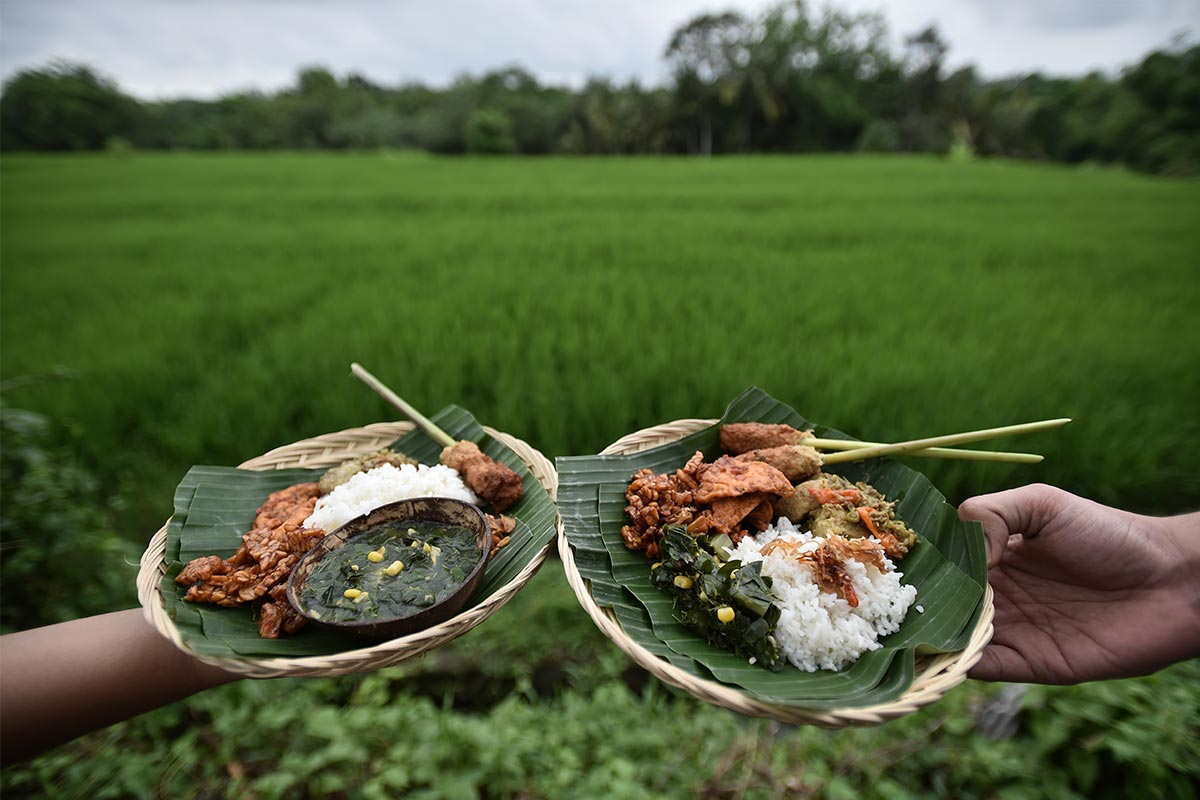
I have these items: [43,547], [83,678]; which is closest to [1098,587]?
[83,678]

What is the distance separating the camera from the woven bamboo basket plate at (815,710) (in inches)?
45.5

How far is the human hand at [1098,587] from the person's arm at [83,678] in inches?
82.3

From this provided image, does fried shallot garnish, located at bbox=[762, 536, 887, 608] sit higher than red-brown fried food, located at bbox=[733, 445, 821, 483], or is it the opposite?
red-brown fried food, located at bbox=[733, 445, 821, 483]

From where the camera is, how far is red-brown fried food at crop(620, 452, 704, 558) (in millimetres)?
1695

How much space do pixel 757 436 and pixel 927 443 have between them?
507mm

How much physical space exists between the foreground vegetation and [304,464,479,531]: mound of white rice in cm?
81

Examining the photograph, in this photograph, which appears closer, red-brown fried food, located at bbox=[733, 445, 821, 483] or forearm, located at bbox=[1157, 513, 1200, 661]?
forearm, located at bbox=[1157, 513, 1200, 661]

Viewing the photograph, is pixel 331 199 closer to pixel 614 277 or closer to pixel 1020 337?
pixel 614 277

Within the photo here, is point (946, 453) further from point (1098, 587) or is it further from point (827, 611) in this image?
point (827, 611)

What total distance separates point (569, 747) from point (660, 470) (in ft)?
3.51

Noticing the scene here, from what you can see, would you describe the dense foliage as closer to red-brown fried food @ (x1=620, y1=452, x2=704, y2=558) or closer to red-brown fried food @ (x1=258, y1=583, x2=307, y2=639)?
red-brown fried food @ (x1=258, y1=583, x2=307, y2=639)

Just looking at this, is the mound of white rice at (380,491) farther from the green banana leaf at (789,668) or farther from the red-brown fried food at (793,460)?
the red-brown fried food at (793,460)

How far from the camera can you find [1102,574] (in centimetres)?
160

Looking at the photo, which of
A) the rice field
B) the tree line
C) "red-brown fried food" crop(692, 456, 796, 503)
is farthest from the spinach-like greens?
the tree line
